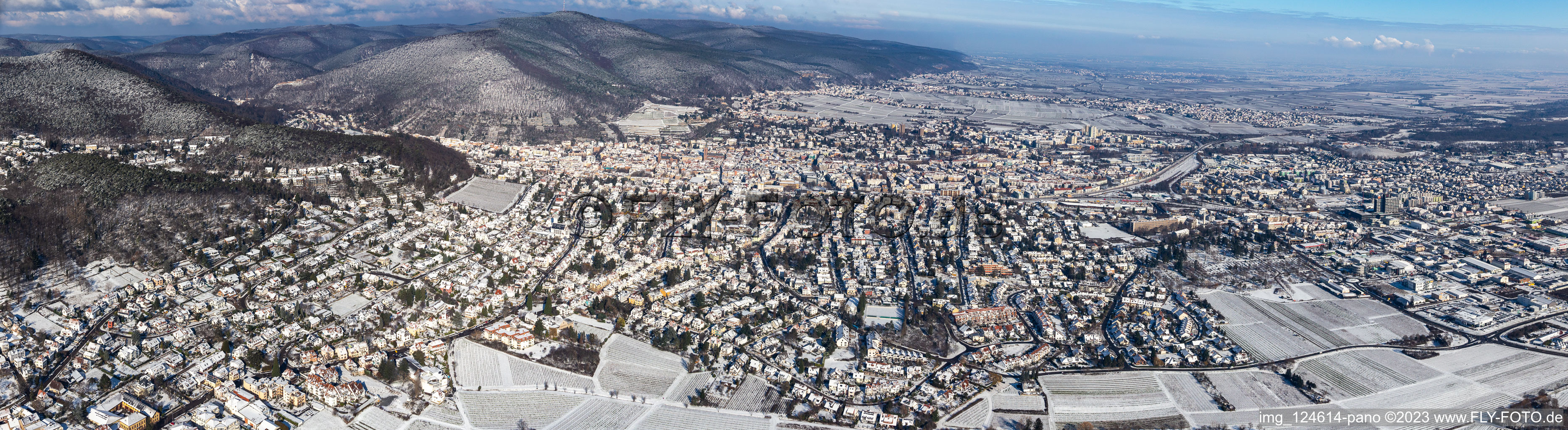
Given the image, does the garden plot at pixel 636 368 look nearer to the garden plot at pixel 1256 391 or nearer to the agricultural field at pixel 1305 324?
the garden plot at pixel 1256 391

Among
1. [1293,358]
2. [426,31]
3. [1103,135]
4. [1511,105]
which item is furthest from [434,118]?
[1511,105]

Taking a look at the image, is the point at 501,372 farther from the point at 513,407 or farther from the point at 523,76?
the point at 523,76

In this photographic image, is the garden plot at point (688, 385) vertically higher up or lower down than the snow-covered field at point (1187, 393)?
lower down

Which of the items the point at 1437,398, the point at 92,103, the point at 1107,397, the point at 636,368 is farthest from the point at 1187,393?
the point at 92,103

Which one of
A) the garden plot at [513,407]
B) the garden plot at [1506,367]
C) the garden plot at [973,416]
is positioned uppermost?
the garden plot at [1506,367]

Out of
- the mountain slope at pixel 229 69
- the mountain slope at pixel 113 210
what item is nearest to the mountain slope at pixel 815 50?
the mountain slope at pixel 229 69

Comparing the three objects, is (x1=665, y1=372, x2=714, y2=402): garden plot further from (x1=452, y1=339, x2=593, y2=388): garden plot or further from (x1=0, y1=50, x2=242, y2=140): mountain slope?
(x1=0, y1=50, x2=242, y2=140): mountain slope

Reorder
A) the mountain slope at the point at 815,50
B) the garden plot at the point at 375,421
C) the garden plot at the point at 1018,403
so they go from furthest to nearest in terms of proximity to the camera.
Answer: the mountain slope at the point at 815,50 < the garden plot at the point at 1018,403 < the garden plot at the point at 375,421
